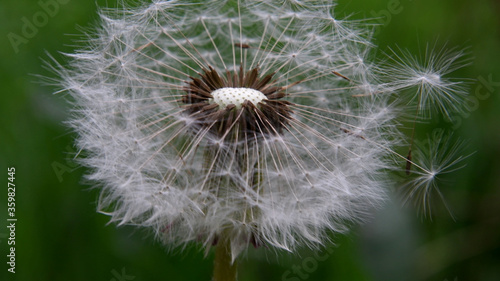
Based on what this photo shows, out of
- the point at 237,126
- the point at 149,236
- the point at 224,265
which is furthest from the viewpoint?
the point at 149,236

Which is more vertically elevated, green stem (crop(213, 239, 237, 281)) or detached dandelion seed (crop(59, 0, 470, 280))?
detached dandelion seed (crop(59, 0, 470, 280))

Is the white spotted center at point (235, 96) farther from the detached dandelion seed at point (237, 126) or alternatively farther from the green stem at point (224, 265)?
the green stem at point (224, 265)

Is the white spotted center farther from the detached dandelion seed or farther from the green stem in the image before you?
the green stem

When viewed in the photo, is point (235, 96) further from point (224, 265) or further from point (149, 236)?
point (149, 236)

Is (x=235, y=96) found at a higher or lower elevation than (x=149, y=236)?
higher

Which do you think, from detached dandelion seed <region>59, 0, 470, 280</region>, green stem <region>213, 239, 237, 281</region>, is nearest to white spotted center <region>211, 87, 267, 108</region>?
detached dandelion seed <region>59, 0, 470, 280</region>

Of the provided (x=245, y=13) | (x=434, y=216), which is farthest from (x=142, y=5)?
(x=434, y=216)

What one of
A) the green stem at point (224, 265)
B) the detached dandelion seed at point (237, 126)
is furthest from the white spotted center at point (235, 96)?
the green stem at point (224, 265)

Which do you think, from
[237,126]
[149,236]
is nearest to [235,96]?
[237,126]
